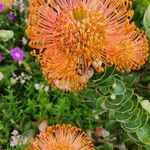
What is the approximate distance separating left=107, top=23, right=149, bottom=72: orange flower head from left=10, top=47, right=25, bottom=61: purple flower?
27.9 inches

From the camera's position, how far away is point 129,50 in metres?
1.74

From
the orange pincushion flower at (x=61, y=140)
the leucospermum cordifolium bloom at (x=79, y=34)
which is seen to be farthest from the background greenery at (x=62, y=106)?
the leucospermum cordifolium bloom at (x=79, y=34)

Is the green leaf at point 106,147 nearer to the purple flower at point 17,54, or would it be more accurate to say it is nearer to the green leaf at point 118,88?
the green leaf at point 118,88

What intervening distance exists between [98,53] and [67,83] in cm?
22

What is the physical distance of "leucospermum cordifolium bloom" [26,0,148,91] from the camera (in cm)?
158

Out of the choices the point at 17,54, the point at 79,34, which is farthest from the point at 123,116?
the point at 17,54

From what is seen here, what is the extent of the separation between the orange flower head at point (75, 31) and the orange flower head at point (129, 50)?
25mm

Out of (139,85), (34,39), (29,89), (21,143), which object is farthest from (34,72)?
(34,39)

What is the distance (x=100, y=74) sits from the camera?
172 cm

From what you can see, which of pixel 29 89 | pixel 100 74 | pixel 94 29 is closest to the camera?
pixel 94 29

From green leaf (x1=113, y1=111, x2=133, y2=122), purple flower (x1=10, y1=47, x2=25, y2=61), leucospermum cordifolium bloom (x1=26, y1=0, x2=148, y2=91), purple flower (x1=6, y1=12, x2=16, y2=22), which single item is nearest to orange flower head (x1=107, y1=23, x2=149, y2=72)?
leucospermum cordifolium bloom (x1=26, y1=0, x2=148, y2=91)

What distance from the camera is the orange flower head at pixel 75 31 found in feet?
5.18

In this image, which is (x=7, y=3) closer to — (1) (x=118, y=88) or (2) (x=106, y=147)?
(2) (x=106, y=147)

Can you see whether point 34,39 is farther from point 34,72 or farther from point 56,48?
point 34,72
